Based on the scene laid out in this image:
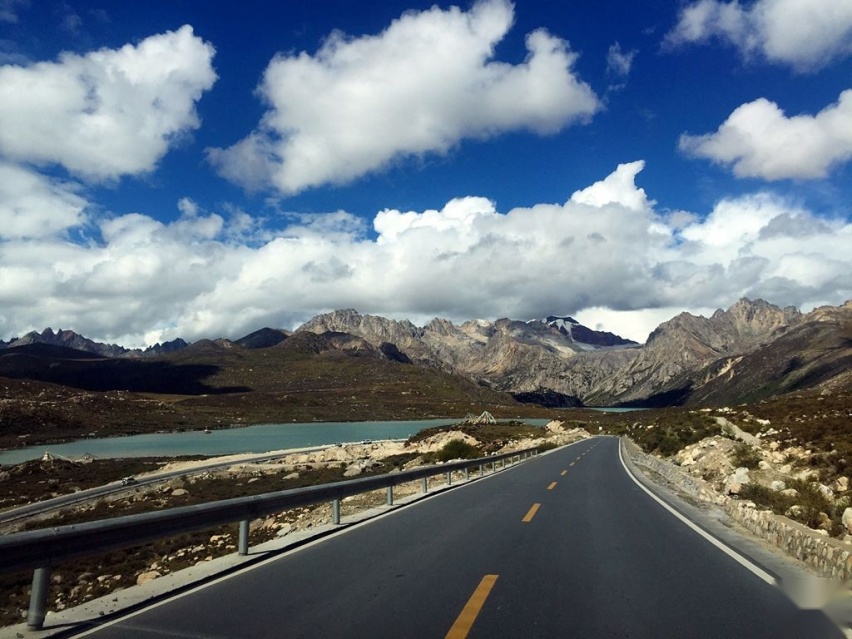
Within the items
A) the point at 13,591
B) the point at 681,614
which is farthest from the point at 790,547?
the point at 13,591

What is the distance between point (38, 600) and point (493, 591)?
5.20 m

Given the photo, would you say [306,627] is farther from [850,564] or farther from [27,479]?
[27,479]

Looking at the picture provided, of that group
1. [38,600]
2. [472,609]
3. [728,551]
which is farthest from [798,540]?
[38,600]

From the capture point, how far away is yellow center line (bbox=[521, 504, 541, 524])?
44.5 ft

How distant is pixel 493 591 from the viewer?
7527 mm

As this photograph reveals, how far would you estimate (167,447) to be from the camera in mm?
90812

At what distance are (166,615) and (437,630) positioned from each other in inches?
124

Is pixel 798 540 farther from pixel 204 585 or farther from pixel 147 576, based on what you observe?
pixel 147 576

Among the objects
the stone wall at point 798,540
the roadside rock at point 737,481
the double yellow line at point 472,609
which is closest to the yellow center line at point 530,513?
the stone wall at point 798,540

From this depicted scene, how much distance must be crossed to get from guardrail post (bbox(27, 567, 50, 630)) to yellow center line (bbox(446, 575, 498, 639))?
432 cm

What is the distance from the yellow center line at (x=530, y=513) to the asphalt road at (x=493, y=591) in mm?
732

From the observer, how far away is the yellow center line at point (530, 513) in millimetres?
13578

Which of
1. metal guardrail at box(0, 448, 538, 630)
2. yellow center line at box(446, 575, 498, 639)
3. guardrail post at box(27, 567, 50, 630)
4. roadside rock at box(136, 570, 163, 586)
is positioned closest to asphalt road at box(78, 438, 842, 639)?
yellow center line at box(446, 575, 498, 639)

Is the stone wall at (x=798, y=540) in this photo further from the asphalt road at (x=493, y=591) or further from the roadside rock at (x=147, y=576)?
the roadside rock at (x=147, y=576)
